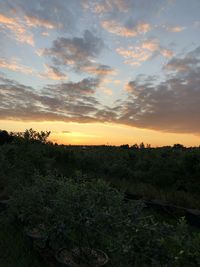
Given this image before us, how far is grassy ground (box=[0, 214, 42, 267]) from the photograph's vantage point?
7609mm

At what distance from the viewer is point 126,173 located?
2198cm

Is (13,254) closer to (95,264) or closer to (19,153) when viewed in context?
(95,264)

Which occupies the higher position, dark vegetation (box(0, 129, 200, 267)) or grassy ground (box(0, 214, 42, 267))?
dark vegetation (box(0, 129, 200, 267))

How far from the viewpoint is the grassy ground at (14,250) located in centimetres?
761

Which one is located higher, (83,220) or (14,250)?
(83,220)

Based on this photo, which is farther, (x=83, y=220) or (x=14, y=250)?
(x=14, y=250)

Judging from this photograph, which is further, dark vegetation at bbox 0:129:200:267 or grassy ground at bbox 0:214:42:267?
grassy ground at bbox 0:214:42:267

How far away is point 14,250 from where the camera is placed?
27.4 ft

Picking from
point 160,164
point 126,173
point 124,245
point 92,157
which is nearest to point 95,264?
point 124,245

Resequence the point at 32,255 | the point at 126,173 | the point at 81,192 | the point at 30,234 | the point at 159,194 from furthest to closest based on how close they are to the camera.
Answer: the point at 126,173 < the point at 159,194 < the point at 30,234 < the point at 32,255 < the point at 81,192

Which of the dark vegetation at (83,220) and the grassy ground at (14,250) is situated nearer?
the dark vegetation at (83,220)

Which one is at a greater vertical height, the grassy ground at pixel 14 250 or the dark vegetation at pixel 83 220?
the dark vegetation at pixel 83 220

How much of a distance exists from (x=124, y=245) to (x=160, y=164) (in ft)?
48.1


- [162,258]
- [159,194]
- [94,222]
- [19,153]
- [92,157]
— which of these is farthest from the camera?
[92,157]
